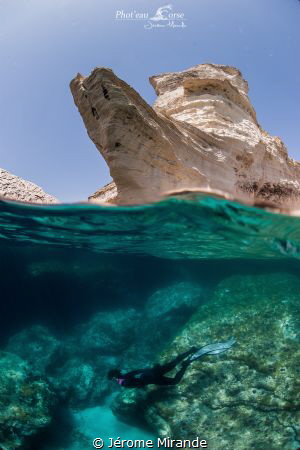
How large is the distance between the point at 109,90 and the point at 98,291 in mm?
12584

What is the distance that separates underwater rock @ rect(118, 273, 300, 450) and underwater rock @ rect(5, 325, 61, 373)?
4911 mm

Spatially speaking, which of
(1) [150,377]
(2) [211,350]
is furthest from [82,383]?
(2) [211,350]

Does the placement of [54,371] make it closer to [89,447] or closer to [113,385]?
[113,385]


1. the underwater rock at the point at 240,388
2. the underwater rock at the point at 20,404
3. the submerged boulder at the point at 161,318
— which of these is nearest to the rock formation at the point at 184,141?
the underwater rock at the point at 240,388

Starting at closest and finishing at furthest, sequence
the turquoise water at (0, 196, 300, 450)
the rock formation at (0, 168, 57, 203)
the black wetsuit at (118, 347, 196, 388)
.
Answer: the turquoise water at (0, 196, 300, 450), the rock formation at (0, 168, 57, 203), the black wetsuit at (118, 347, 196, 388)

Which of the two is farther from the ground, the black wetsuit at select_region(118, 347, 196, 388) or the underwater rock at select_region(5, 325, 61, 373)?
the black wetsuit at select_region(118, 347, 196, 388)

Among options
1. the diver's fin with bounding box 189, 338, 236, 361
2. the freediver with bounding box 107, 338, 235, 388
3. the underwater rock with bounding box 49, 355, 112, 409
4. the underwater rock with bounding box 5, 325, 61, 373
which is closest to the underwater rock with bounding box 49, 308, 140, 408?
the underwater rock with bounding box 49, 355, 112, 409

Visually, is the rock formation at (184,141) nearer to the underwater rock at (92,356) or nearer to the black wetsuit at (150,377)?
the black wetsuit at (150,377)

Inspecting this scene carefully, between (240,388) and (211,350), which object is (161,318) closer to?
(211,350)

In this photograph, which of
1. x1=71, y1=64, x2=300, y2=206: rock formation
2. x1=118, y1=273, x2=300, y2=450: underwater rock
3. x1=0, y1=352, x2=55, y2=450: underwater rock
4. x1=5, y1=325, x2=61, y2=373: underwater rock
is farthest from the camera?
x1=5, y1=325, x2=61, y2=373: underwater rock

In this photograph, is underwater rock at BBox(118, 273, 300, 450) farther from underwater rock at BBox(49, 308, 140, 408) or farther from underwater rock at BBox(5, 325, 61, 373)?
underwater rock at BBox(5, 325, 61, 373)

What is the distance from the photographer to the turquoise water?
8.80 metres

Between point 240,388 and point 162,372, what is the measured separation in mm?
2745

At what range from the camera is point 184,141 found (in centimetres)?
815
